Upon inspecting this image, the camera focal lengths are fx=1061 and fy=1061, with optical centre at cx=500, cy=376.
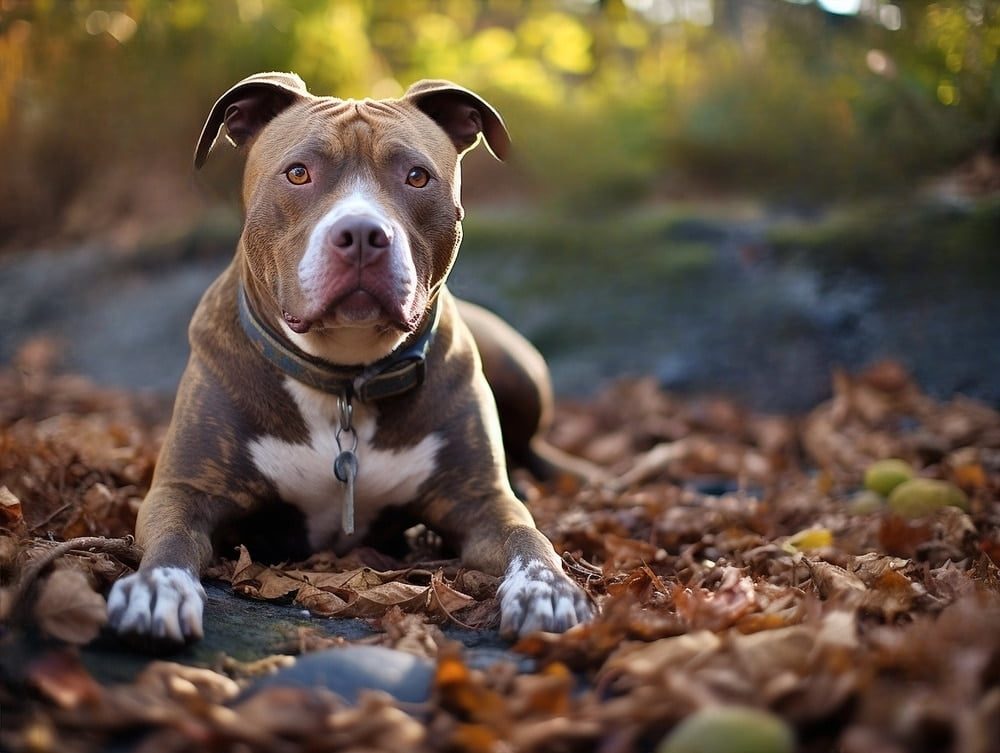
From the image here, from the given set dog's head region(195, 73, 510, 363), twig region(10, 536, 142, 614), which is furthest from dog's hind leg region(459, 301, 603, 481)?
twig region(10, 536, 142, 614)

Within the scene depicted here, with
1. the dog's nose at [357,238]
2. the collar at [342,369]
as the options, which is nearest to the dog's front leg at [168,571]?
the collar at [342,369]

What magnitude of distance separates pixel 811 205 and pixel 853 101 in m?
0.91

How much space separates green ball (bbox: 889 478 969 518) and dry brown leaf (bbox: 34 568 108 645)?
10.2ft

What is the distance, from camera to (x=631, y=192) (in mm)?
9617

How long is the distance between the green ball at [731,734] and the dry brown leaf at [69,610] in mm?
1324

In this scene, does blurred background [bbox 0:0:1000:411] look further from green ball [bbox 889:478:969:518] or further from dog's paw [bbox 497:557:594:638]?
dog's paw [bbox 497:557:594:638]

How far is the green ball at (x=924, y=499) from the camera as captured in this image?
4203mm

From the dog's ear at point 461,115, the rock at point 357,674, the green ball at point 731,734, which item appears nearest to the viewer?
the green ball at point 731,734

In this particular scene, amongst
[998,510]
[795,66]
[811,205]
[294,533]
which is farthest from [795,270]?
[294,533]

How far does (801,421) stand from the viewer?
6.81 metres

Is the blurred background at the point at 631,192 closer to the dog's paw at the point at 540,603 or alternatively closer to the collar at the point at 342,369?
the collar at the point at 342,369

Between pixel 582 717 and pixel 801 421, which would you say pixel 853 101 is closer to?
pixel 801 421

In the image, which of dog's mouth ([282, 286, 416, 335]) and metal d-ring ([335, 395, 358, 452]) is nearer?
dog's mouth ([282, 286, 416, 335])

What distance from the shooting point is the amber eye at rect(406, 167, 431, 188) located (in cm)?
345
